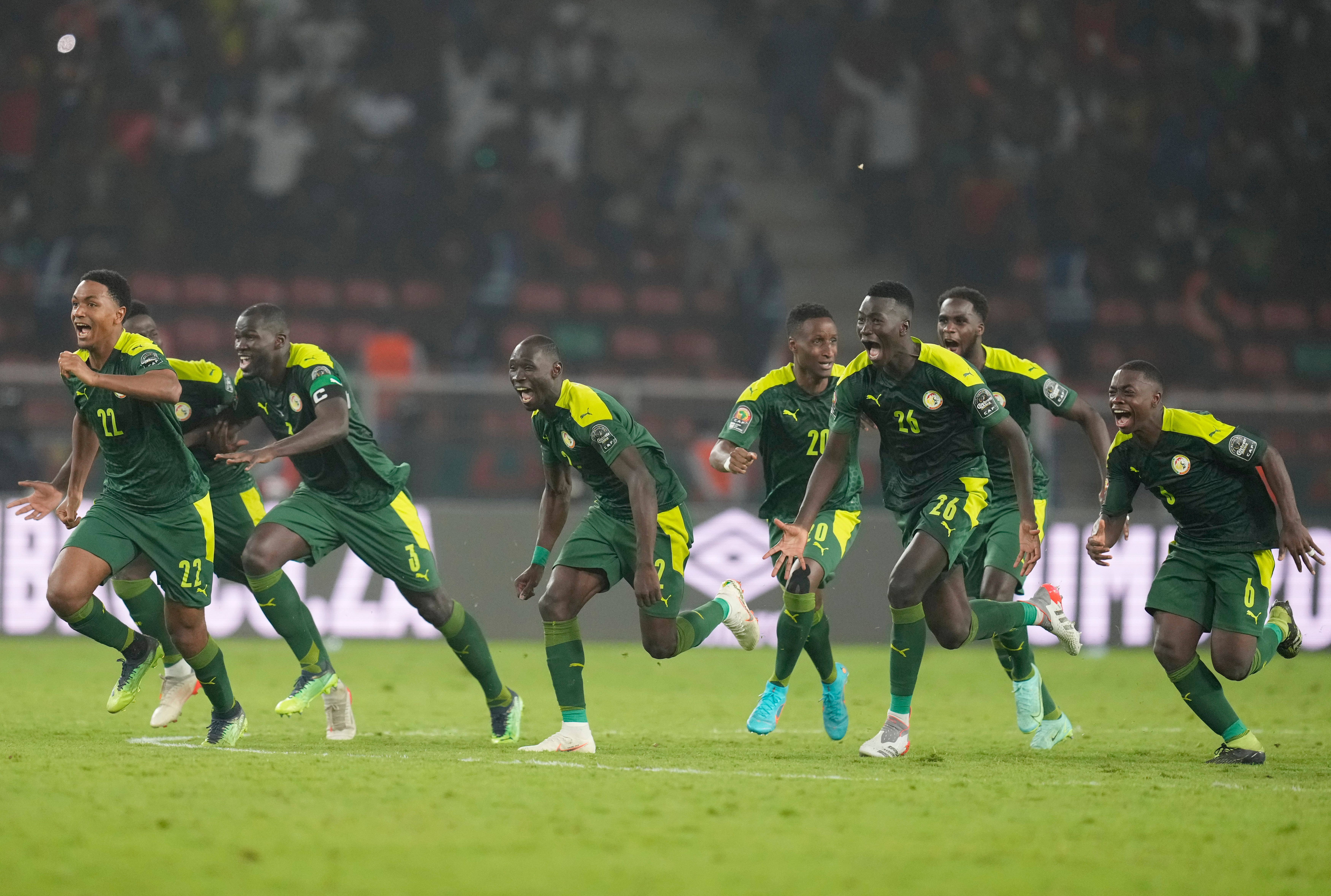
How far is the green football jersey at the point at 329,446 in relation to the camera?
7.61 metres

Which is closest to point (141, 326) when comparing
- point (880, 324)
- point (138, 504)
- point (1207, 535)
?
point (138, 504)

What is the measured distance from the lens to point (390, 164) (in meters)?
18.8

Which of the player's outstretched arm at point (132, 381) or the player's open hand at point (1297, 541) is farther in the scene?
the player's open hand at point (1297, 541)

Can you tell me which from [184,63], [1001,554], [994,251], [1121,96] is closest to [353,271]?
[184,63]

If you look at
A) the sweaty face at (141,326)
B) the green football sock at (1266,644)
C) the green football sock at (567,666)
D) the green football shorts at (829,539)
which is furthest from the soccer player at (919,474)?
the sweaty face at (141,326)

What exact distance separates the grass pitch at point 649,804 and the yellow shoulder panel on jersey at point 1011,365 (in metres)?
1.90

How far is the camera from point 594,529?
741 centimetres

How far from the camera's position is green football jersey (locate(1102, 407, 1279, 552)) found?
23.8 feet

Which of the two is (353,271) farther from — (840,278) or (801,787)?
(801,787)

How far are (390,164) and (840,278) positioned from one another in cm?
586

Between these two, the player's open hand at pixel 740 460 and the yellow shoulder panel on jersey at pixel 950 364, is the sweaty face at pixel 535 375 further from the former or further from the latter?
the yellow shoulder panel on jersey at pixel 950 364

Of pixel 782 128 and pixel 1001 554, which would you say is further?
pixel 782 128

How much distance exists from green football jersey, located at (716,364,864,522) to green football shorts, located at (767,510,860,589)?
0.17 ft

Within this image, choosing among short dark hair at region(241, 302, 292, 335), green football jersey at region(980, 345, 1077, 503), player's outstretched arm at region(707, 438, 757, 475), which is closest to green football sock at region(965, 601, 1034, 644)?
green football jersey at region(980, 345, 1077, 503)
